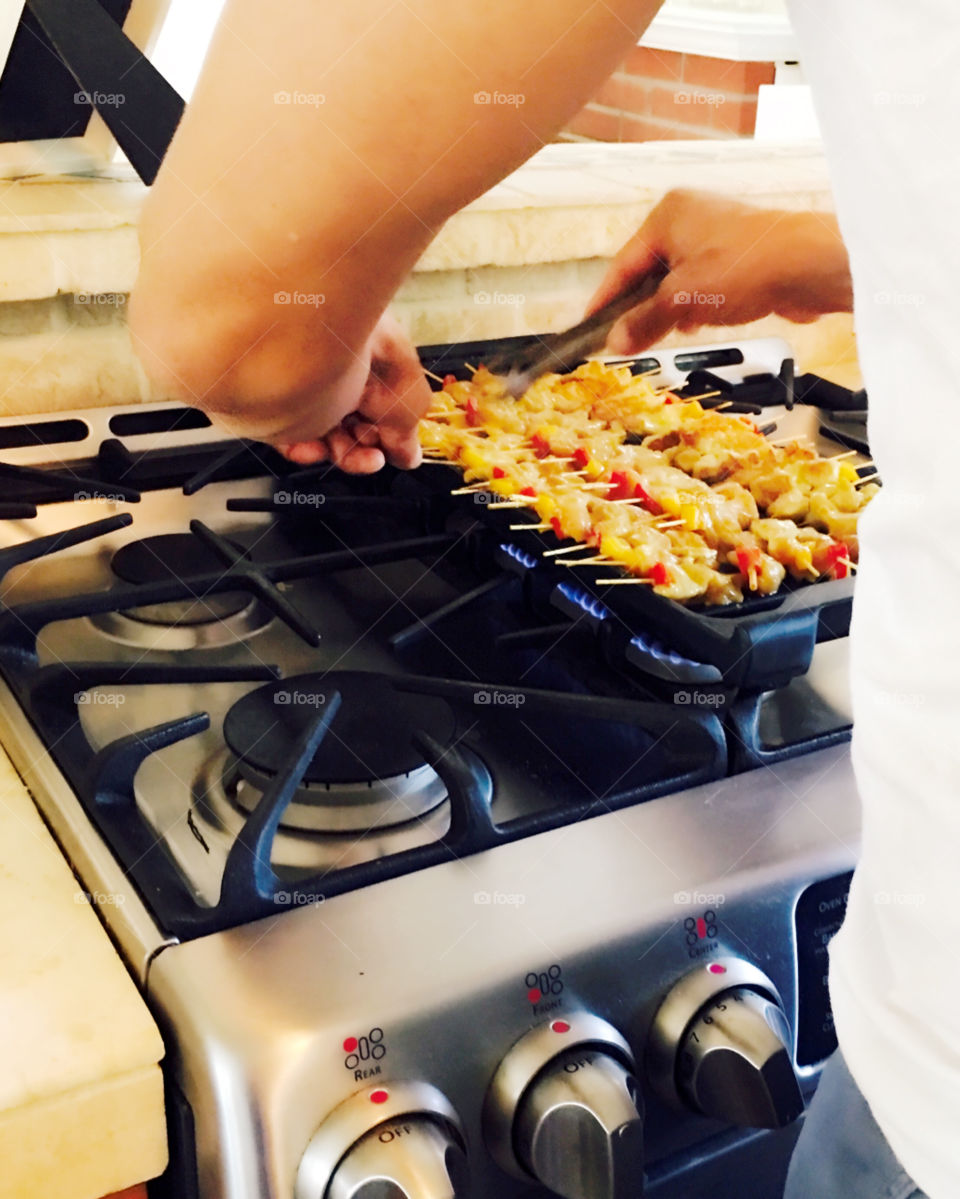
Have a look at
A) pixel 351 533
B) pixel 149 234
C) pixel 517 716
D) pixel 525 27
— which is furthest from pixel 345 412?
pixel 525 27

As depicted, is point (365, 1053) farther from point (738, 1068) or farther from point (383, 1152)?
point (738, 1068)

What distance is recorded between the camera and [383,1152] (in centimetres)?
54

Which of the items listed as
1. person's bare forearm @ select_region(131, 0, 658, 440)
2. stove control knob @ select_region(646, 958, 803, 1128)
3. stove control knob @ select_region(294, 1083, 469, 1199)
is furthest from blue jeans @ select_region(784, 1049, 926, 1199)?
person's bare forearm @ select_region(131, 0, 658, 440)

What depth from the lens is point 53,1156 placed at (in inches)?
21.5

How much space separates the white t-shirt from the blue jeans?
0.21 feet

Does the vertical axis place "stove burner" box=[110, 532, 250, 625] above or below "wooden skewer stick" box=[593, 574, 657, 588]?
below

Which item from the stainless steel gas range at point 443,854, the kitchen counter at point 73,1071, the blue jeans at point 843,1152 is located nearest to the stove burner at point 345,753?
the stainless steel gas range at point 443,854

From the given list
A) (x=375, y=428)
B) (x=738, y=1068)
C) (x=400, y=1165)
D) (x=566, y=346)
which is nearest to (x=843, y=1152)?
(x=738, y=1068)

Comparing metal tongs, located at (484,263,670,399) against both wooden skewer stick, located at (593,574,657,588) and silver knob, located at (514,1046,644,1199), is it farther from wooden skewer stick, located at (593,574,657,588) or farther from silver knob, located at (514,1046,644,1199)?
silver knob, located at (514,1046,644,1199)

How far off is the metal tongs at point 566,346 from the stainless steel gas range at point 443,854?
391 millimetres

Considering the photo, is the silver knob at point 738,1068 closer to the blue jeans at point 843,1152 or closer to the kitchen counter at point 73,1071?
the blue jeans at point 843,1152

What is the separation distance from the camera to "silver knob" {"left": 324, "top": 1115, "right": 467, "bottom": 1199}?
0.53 m

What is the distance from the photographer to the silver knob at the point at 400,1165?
20.7 inches

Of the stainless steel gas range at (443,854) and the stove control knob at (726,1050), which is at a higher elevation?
the stainless steel gas range at (443,854)
